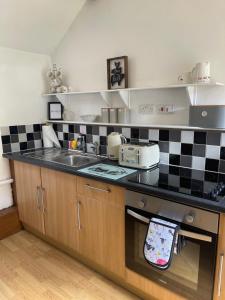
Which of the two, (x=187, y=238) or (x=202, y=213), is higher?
(x=202, y=213)

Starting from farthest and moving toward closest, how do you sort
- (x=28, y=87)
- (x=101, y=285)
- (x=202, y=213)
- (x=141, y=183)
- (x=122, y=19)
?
(x=28, y=87), (x=122, y=19), (x=101, y=285), (x=141, y=183), (x=202, y=213)

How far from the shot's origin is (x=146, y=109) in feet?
6.68

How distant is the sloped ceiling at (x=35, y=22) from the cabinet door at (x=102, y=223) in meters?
1.55

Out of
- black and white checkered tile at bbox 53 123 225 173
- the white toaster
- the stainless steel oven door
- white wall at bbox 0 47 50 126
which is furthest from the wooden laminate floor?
white wall at bbox 0 47 50 126

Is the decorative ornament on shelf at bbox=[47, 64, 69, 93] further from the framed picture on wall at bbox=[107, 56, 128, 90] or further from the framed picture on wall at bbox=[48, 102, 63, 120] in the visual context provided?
the framed picture on wall at bbox=[107, 56, 128, 90]

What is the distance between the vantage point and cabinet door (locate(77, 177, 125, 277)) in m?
1.62

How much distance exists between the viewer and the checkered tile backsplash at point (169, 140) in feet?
5.63

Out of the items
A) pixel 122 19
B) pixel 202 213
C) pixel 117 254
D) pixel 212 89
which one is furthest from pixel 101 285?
pixel 122 19

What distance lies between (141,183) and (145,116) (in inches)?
30.7

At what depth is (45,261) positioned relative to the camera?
6.85 ft

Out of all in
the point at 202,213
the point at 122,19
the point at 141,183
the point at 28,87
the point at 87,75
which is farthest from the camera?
the point at 28,87

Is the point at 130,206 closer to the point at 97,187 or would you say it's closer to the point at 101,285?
the point at 97,187

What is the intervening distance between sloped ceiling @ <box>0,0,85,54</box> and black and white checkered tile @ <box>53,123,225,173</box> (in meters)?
1.13

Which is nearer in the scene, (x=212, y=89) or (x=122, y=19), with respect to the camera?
(x=212, y=89)
